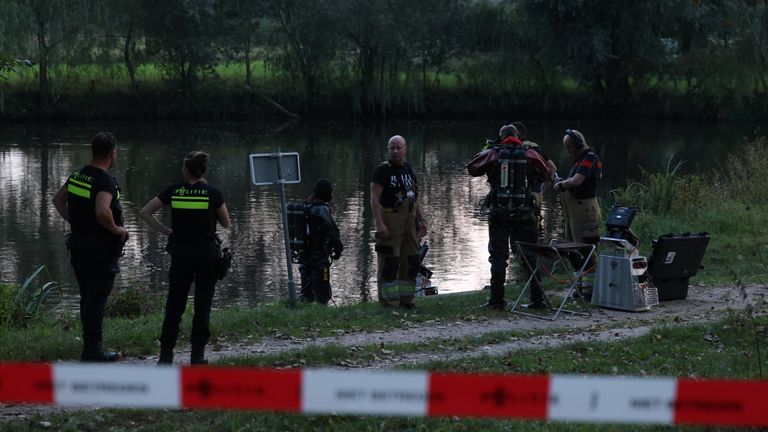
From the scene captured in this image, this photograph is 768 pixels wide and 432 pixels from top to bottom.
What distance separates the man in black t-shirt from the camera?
37.6 ft

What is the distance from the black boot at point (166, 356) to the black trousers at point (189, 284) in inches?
1.0

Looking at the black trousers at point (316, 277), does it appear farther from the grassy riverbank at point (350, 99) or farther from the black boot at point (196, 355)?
the grassy riverbank at point (350, 99)

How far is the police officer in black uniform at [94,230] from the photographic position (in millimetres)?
8594

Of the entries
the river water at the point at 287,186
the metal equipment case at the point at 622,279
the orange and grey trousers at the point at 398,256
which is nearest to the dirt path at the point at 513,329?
the metal equipment case at the point at 622,279

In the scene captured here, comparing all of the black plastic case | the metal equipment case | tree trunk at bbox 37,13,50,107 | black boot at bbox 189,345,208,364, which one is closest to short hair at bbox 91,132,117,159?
black boot at bbox 189,345,208,364

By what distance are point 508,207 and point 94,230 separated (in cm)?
458

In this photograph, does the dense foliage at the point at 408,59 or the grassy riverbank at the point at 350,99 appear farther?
the grassy riverbank at the point at 350,99

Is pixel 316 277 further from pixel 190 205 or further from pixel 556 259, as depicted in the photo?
pixel 190 205

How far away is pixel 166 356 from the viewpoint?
8625 millimetres

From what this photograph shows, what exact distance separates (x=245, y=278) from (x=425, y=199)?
10.3m

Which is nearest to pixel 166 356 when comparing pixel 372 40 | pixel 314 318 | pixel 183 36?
pixel 314 318

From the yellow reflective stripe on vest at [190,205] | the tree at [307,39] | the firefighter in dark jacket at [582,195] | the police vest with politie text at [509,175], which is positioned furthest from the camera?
the tree at [307,39]

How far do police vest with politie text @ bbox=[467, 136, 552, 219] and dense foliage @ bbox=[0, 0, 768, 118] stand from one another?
37.6 m

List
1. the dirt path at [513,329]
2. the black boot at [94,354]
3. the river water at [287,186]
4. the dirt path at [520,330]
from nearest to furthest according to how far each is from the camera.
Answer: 1. the black boot at [94,354]
2. the dirt path at [513,329]
3. the dirt path at [520,330]
4. the river water at [287,186]
